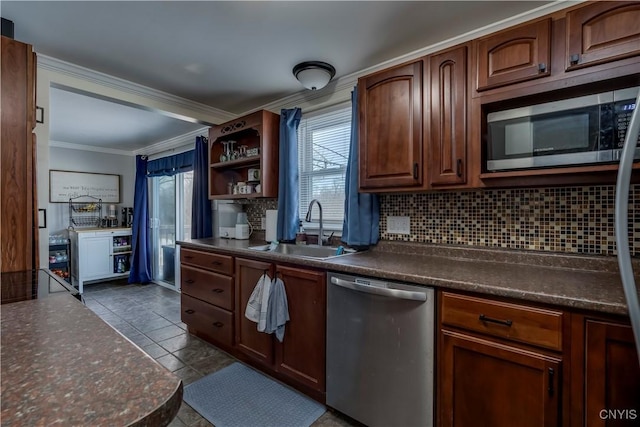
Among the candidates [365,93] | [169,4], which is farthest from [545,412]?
[169,4]

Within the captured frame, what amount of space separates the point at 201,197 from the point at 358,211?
223 centimetres

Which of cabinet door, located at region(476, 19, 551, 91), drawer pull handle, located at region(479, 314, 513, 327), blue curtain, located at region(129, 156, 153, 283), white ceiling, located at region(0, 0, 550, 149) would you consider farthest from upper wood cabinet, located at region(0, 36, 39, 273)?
blue curtain, located at region(129, 156, 153, 283)

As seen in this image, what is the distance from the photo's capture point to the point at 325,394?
1.83 metres

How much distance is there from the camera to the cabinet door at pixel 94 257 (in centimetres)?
458

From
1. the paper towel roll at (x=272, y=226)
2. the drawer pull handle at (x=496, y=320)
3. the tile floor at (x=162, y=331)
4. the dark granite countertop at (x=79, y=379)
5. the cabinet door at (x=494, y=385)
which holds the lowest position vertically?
the tile floor at (x=162, y=331)

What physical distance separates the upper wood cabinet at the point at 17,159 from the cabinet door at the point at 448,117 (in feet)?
6.39

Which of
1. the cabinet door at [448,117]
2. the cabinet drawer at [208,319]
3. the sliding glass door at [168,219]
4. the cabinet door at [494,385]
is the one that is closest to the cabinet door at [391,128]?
the cabinet door at [448,117]

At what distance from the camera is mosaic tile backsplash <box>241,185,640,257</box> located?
152cm

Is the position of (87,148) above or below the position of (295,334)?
above

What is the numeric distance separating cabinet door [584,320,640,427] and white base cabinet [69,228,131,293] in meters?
5.64

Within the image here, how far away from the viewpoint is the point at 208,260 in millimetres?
2641

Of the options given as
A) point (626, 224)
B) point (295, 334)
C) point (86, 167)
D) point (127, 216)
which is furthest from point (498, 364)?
point (86, 167)

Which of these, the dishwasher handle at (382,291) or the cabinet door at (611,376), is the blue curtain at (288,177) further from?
the cabinet door at (611,376)

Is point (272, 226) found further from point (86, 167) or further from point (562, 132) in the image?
point (86, 167)
